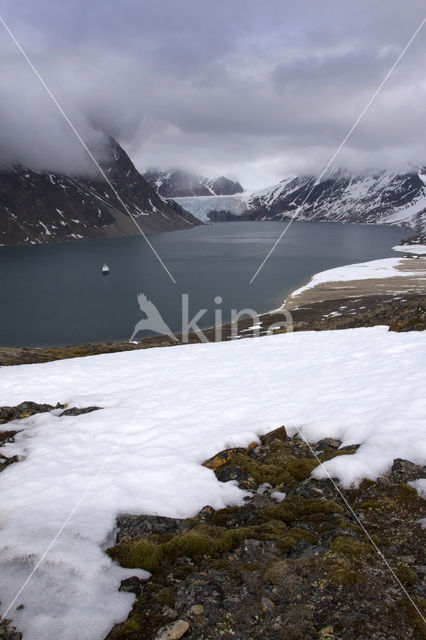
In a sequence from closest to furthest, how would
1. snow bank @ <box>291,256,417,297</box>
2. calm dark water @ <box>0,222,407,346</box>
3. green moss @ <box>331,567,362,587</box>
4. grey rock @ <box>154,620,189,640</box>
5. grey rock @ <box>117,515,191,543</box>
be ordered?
grey rock @ <box>154,620,189,640</box> → green moss @ <box>331,567,362,587</box> → grey rock @ <box>117,515,191,543</box> → calm dark water @ <box>0,222,407,346</box> → snow bank @ <box>291,256,417,297</box>

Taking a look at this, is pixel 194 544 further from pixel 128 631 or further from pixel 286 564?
pixel 128 631

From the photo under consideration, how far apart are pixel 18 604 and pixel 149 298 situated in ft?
233

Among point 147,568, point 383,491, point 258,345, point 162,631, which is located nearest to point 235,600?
point 162,631

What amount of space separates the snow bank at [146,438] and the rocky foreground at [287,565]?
16.4 inches

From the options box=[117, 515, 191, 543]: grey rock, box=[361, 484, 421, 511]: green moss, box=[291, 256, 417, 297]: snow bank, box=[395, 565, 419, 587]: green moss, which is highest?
→ box=[395, 565, 419, 587]: green moss

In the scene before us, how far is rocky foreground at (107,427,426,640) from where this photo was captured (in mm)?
4227

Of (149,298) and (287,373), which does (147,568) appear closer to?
(287,373)

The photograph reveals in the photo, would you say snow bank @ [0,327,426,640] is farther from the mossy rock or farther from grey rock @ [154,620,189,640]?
grey rock @ [154,620,189,640]

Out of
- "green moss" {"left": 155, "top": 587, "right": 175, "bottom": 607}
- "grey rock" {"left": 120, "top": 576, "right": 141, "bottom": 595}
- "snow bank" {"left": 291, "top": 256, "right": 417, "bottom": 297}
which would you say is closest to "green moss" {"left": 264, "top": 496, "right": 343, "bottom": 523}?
"green moss" {"left": 155, "top": 587, "right": 175, "bottom": 607}

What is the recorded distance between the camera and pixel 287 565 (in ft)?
16.7

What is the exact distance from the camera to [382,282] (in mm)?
84438

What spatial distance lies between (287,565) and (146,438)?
5.74 m

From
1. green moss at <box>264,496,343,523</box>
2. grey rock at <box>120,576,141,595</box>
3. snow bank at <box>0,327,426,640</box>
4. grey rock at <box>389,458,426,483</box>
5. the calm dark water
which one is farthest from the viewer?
the calm dark water

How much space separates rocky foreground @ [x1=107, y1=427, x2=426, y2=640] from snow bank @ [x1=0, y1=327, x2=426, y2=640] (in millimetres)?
415
